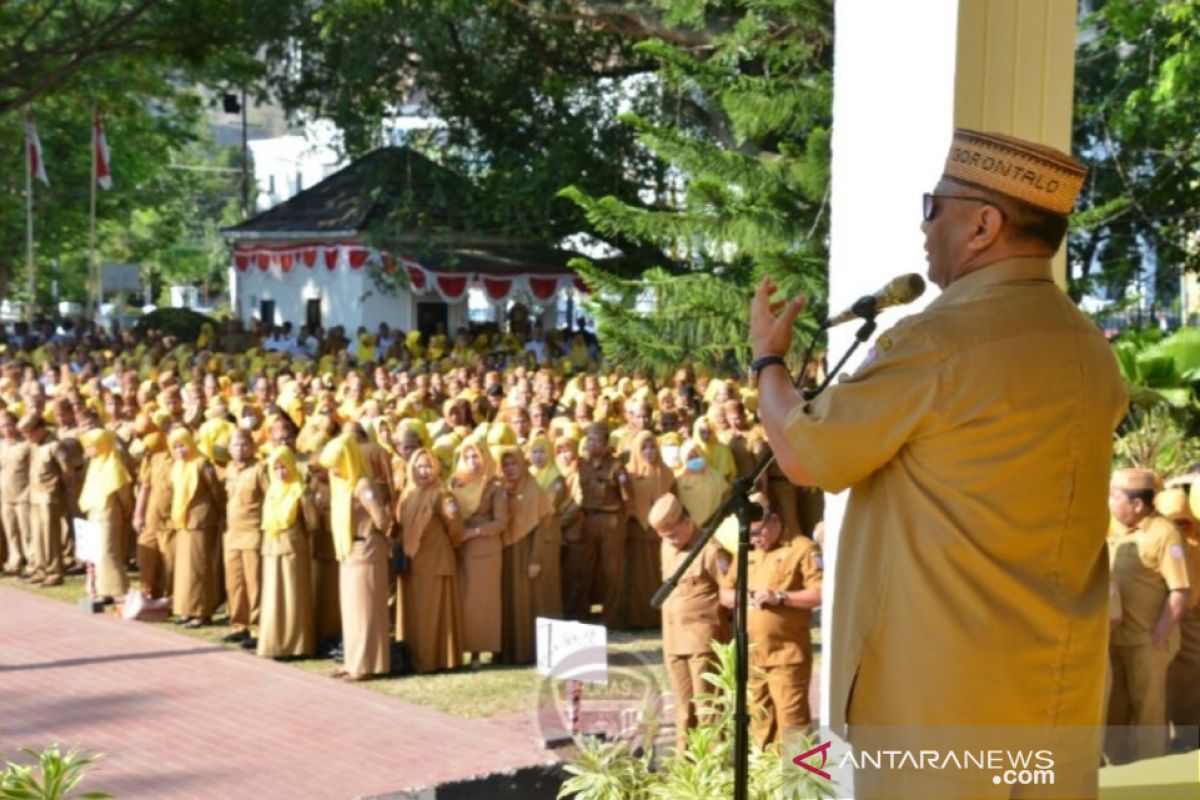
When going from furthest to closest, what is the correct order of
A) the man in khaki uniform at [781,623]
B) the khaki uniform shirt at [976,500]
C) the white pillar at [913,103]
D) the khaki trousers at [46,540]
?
the khaki trousers at [46,540] → the man in khaki uniform at [781,623] → the white pillar at [913,103] → the khaki uniform shirt at [976,500]

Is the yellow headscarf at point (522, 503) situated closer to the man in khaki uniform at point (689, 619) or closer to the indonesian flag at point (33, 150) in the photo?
the man in khaki uniform at point (689, 619)

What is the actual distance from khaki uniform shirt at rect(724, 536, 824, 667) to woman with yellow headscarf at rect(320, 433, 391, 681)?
3.71m

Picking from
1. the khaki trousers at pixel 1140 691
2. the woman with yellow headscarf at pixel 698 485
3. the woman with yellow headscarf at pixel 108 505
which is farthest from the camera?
the woman with yellow headscarf at pixel 108 505

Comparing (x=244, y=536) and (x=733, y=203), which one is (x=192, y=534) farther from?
(x=733, y=203)

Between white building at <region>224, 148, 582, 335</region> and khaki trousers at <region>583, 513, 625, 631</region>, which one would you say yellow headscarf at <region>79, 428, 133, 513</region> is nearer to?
khaki trousers at <region>583, 513, 625, 631</region>

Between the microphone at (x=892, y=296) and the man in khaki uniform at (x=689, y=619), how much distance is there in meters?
5.18

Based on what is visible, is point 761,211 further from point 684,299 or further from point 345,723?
point 345,723

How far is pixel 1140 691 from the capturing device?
854 centimetres

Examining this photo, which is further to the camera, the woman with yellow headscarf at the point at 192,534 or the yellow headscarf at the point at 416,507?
the woman with yellow headscarf at the point at 192,534

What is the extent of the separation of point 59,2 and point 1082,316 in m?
29.7

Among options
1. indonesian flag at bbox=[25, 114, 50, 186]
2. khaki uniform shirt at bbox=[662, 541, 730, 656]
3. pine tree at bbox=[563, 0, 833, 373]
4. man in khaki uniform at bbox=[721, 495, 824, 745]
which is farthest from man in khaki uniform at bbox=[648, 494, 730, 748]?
indonesian flag at bbox=[25, 114, 50, 186]

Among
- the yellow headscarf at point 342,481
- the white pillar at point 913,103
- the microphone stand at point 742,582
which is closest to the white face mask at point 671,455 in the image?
the yellow headscarf at point 342,481

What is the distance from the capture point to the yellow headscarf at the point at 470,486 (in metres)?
11.7

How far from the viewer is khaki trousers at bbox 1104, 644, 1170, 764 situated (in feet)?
27.8
